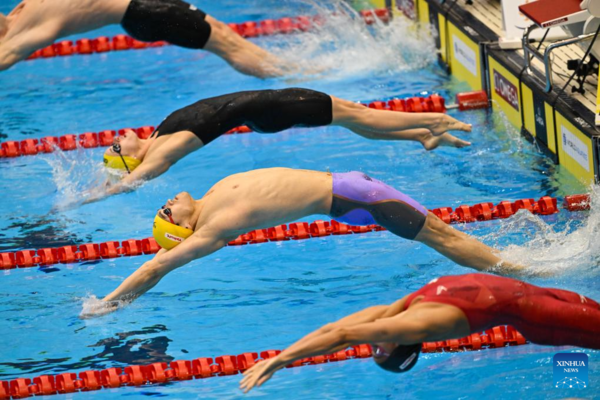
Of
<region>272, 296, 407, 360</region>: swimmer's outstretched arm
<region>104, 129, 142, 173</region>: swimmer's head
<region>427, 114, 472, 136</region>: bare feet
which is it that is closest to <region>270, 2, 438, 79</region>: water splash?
<region>427, 114, 472, 136</region>: bare feet

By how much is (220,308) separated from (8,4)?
6383mm

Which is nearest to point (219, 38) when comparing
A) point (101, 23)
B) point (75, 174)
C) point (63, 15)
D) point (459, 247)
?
point (101, 23)

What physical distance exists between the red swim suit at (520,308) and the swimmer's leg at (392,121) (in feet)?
6.28

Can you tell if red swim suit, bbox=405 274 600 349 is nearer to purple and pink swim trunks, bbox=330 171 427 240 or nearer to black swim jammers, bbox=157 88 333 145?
purple and pink swim trunks, bbox=330 171 427 240

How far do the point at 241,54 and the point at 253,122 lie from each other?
1.50m

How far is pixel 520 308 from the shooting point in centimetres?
376

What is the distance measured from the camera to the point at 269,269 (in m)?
5.50

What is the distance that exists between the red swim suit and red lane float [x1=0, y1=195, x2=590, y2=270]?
1.84m

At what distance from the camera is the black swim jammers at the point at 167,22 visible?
21.5 ft

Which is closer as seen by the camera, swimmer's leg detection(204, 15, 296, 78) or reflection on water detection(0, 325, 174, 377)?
reflection on water detection(0, 325, 174, 377)

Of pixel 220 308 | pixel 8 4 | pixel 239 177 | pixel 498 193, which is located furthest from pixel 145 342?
pixel 8 4

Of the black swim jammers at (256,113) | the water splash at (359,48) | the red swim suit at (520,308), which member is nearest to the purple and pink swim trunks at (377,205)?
the black swim jammers at (256,113)

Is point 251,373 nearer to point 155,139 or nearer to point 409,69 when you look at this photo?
point 155,139

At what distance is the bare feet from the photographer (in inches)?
Answer: 220
